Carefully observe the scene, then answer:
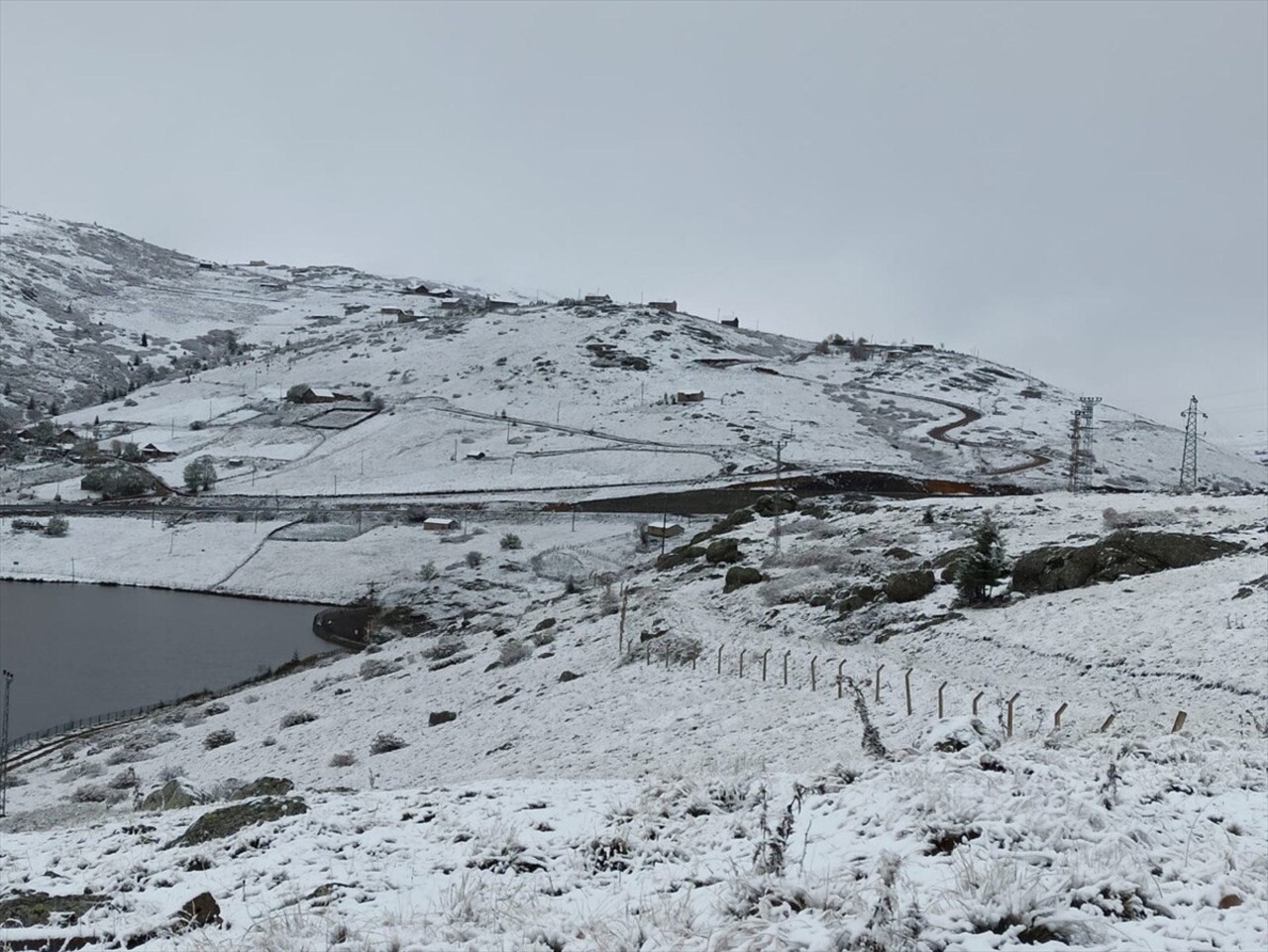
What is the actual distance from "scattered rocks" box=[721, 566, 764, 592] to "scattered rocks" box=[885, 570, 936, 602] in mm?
6437

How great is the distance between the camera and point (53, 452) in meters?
109

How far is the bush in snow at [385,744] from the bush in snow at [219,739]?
8530 mm

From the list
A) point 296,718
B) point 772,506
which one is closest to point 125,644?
point 296,718

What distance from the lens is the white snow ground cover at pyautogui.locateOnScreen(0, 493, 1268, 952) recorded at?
631 centimetres

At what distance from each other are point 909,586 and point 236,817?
25.8 meters

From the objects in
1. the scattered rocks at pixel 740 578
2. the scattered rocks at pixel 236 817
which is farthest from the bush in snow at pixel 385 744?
the scattered rocks at pixel 740 578

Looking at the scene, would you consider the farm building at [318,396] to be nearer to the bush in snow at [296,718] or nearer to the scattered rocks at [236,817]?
the bush in snow at [296,718]

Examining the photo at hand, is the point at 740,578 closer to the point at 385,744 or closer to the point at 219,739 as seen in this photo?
the point at 385,744

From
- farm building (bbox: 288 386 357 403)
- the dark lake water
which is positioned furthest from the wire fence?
farm building (bbox: 288 386 357 403)

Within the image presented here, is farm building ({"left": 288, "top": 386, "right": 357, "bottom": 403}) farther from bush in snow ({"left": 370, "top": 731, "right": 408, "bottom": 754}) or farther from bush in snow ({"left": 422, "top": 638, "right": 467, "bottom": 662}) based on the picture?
bush in snow ({"left": 370, "top": 731, "right": 408, "bottom": 754})

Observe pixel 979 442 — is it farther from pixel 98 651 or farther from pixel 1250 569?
pixel 98 651

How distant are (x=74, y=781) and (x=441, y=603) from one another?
2952 cm

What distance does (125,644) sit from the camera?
52.2 m

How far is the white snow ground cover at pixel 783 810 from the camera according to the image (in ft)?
20.7
